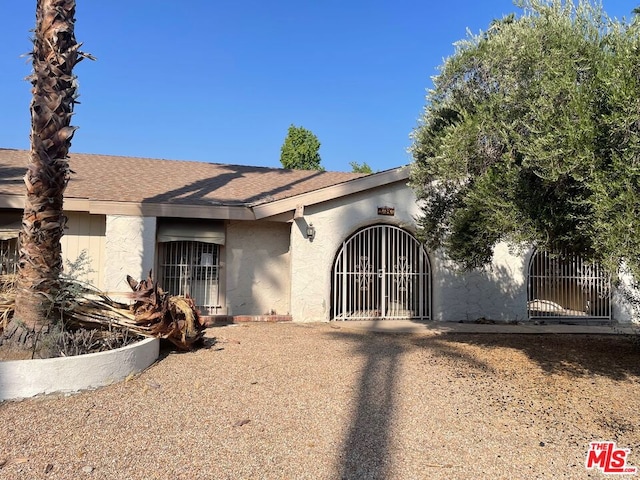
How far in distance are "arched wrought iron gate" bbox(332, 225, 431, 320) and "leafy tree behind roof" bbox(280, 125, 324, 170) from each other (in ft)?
73.5

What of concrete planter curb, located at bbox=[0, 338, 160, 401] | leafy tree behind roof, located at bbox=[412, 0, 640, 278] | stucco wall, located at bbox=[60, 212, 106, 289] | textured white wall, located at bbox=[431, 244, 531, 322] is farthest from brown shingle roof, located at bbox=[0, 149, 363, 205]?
concrete planter curb, located at bbox=[0, 338, 160, 401]

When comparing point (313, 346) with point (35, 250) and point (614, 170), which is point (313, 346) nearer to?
point (35, 250)

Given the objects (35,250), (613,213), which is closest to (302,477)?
(613,213)

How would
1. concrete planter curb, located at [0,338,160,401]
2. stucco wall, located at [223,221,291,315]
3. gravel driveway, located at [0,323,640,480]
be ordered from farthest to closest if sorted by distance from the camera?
stucco wall, located at [223,221,291,315] → concrete planter curb, located at [0,338,160,401] → gravel driveway, located at [0,323,640,480]

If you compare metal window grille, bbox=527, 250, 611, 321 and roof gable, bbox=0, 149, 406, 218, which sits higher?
roof gable, bbox=0, 149, 406, 218

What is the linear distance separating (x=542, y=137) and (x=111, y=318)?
600 cm

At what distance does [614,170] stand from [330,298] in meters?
7.73

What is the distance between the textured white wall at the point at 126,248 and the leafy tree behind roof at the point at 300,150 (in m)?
24.1

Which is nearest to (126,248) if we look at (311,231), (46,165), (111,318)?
(111,318)

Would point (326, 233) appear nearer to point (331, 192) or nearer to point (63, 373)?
point (331, 192)

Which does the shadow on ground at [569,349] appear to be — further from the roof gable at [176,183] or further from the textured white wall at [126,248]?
the textured white wall at [126,248]

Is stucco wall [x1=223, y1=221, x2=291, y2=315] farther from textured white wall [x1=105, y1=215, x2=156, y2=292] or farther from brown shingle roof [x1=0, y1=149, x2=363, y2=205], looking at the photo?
textured white wall [x1=105, y1=215, x2=156, y2=292]

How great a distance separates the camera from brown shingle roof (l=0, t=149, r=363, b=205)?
34.0 ft

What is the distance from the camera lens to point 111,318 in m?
6.23
